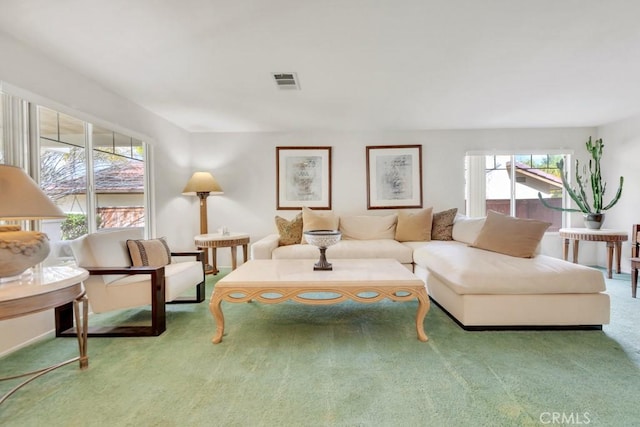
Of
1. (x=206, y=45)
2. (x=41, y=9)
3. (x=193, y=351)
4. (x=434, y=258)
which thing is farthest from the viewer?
(x=434, y=258)

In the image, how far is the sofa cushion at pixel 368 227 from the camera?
13.7 feet

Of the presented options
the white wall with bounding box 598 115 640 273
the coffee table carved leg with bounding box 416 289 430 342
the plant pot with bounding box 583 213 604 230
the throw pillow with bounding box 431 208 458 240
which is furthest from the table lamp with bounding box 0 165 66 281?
the white wall with bounding box 598 115 640 273

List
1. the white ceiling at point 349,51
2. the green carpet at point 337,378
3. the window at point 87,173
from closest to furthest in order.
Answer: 1. the green carpet at point 337,378
2. the white ceiling at point 349,51
3. the window at point 87,173

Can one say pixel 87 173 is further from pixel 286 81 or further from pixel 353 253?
pixel 353 253

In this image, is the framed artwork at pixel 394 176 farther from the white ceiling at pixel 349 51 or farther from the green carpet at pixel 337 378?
the green carpet at pixel 337 378

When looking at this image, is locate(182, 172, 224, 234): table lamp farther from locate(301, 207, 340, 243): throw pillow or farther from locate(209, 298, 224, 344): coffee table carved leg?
locate(209, 298, 224, 344): coffee table carved leg

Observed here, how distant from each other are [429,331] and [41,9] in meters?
3.30

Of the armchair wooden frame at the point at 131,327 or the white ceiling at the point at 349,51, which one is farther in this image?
the armchair wooden frame at the point at 131,327

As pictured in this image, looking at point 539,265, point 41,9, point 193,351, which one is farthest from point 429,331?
point 41,9

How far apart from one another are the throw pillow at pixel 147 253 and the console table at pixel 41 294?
709mm

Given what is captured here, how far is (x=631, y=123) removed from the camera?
389cm

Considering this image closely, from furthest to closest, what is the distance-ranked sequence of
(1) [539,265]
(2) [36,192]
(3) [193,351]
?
1. (1) [539,265]
2. (3) [193,351]
3. (2) [36,192]

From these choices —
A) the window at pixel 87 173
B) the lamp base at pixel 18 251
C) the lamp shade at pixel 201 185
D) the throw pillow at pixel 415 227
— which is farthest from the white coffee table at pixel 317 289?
the lamp shade at pixel 201 185

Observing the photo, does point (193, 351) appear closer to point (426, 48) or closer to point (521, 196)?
point (426, 48)
